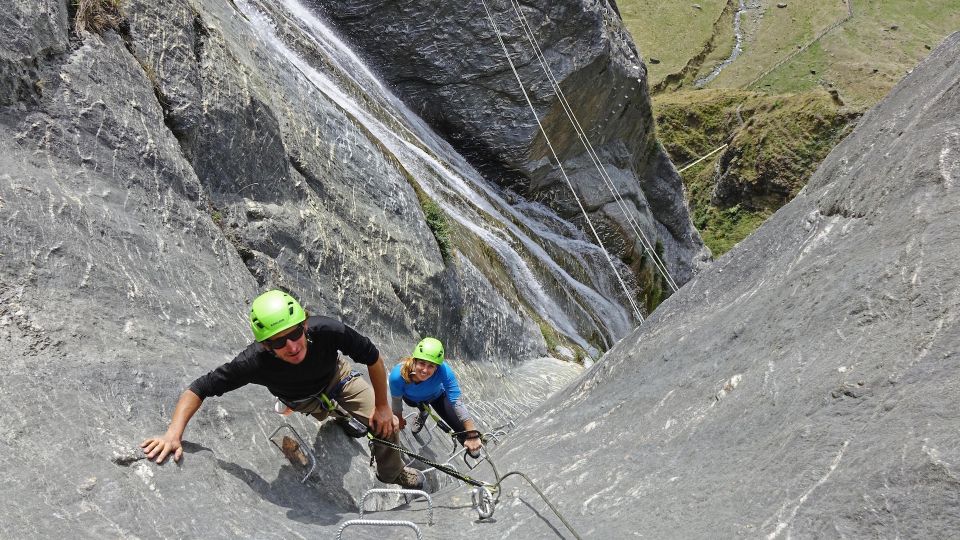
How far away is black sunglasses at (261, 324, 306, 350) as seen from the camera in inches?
195

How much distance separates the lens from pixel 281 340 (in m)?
4.98

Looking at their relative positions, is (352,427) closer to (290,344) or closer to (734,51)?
(290,344)

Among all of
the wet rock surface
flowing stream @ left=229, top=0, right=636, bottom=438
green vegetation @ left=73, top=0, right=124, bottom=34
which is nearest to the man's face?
the wet rock surface

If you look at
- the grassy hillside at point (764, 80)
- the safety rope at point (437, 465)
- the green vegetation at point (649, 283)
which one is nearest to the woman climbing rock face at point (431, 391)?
the safety rope at point (437, 465)

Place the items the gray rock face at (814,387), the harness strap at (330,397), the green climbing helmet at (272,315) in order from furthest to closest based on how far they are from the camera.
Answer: the harness strap at (330,397), the green climbing helmet at (272,315), the gray rock face at (814,387)

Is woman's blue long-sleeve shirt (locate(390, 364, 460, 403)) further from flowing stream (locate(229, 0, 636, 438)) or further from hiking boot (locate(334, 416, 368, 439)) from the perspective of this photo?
flowing stream (locate(229, 0, 636, 438))

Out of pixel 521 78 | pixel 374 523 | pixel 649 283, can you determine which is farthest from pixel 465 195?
pixel 374 523

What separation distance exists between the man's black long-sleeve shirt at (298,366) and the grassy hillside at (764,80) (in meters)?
Result: 54.6

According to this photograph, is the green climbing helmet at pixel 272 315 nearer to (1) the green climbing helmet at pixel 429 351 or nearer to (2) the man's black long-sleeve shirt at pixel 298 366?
(2) the man's black long-sleeve shirt at pixel 298 366

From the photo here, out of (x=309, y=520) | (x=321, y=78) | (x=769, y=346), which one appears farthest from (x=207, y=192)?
(x=321, y=78)

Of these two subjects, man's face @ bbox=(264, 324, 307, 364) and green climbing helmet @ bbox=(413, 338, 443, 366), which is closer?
man's face @ bbox=(264, 324, 307, 364)

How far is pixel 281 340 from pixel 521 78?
21.3 m

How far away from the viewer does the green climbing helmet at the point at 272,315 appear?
4906 mm

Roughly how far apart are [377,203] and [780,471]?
30.4ft
